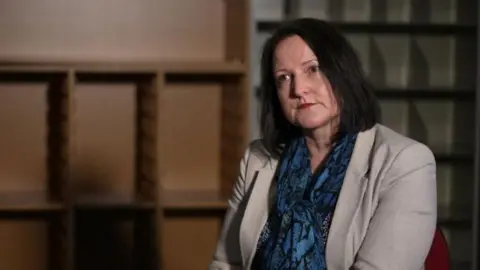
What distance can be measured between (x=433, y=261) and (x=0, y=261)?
171 centimetres

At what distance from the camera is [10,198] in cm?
260

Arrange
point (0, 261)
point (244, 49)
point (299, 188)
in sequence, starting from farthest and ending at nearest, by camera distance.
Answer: point (0, 261)
point (244, 49)
point (299, 188)

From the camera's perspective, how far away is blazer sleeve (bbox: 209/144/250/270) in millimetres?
1820

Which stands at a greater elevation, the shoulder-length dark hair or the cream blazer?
the shoulder-length dark hair

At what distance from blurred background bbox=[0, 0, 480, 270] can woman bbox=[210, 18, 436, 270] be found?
859mm

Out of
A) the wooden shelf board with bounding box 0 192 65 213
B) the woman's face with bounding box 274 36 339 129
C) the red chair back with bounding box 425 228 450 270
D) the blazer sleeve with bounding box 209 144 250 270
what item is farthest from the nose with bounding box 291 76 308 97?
the wooden shelf board with bounding box 0 192 65 213

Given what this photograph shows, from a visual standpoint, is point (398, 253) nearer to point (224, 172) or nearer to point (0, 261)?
point (224, 172)

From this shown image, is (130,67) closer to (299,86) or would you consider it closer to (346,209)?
(299,86)

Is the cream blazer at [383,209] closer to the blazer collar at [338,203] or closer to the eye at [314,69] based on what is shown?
the blazer collar at [338,203]

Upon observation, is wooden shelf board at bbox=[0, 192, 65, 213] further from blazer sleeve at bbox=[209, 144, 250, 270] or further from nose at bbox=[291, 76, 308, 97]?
nose at bbox=[291, 76, 308, 97]

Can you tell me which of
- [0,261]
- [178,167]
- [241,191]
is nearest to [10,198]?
[0,261]

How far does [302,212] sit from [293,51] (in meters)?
0.33

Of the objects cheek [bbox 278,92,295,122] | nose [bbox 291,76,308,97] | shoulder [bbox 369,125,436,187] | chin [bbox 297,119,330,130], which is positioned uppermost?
nose [bbox 291,76,308,97]

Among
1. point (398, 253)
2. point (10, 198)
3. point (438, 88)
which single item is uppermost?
point (438, 88)
